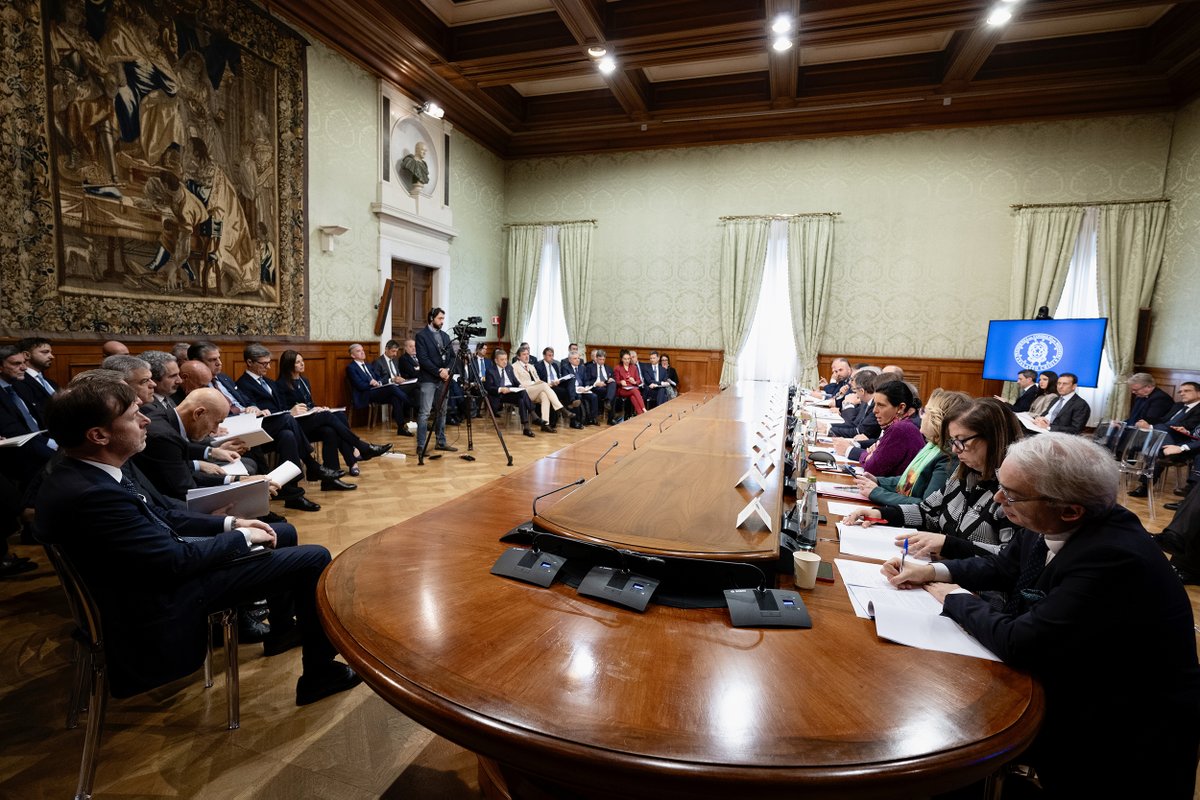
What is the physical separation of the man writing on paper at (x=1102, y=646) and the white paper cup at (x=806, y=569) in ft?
0.93

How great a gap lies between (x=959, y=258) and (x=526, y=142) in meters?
6.88

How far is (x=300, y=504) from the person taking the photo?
12.8 ft

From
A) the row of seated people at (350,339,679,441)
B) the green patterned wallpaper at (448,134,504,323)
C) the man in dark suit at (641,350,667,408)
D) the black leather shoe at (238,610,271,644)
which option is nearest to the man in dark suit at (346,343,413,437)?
the row of seated people at (350,339,679,441)

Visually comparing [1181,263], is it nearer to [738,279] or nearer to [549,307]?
[738,279]

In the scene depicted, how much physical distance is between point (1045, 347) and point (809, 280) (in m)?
3.06

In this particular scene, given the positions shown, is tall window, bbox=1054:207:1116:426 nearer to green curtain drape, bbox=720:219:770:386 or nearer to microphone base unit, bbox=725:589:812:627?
green curtain drape, bbox=720:219:770:386

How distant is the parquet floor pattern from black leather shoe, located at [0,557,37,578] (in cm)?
43

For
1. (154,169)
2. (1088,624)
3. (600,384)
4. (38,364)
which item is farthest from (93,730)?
(600,384)

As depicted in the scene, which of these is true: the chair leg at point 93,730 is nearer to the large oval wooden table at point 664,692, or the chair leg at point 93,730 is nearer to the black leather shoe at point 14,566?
the large oval wooden table at point 664,692

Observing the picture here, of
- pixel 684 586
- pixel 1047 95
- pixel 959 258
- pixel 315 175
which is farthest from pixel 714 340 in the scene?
pixel 684 586

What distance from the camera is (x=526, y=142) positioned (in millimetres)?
9672

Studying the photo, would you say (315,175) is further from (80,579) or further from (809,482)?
(809,482)

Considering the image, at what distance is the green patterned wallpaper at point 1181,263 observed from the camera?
6645mm

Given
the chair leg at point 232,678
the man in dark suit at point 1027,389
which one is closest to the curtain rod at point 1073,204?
the man in dark suit at point 1027,389
